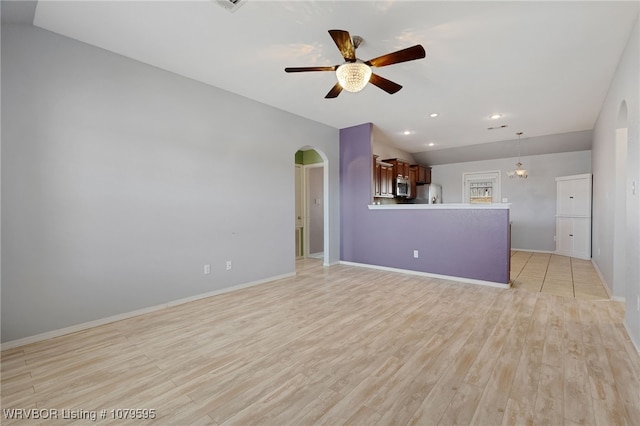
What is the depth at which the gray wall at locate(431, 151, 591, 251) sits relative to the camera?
6.92 m

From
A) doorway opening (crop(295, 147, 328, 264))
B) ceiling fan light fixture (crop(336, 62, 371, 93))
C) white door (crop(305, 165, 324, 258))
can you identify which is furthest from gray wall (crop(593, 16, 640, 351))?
white door (crop(305, 165, 324, 258))

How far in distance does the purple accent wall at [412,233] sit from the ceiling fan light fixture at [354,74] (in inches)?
115

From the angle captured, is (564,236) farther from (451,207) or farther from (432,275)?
(432,275)

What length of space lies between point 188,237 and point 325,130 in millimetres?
3308

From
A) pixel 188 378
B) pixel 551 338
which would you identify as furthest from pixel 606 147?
pixel 188 378

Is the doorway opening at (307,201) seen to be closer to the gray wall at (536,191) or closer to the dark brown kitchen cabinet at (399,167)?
the dark brown kitchen cabinet at (399,167)

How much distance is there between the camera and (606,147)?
4078mm

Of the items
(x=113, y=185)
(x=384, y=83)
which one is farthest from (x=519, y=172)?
(x=113, y=185)

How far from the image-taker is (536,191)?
289 inches

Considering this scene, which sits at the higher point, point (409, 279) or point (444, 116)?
point (444, 116)

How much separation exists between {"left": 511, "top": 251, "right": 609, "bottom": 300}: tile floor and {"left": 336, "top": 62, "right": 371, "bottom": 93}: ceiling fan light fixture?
12.3 ft

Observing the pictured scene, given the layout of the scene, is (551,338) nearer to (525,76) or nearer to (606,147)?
(525,76)

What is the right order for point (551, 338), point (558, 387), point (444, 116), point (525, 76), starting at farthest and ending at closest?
point (444, 116) < point (525, 76) < point (551, 338) < point (558, 387)

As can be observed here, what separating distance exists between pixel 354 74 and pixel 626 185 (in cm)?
294
